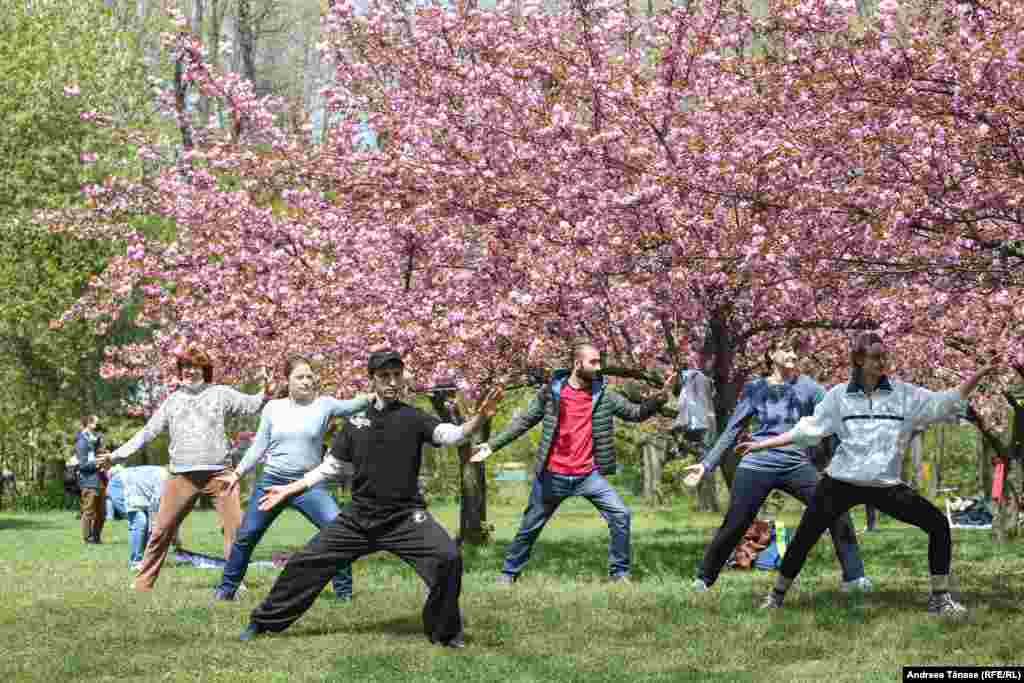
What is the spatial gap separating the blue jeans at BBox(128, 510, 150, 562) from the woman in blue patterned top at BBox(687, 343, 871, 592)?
6674 mm

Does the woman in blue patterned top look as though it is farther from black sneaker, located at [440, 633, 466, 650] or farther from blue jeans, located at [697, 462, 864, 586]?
black sneaker, located at [440, 633, 466, 650]

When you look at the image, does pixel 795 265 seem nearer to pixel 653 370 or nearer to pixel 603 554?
pixel 653 370

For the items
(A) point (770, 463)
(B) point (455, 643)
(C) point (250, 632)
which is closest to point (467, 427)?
(B) point (455, 643)

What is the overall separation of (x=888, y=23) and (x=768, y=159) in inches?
66.1

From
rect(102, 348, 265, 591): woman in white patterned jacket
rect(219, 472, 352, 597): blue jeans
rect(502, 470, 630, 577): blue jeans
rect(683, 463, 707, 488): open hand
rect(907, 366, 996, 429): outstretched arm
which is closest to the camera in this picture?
rect(907, 366, 996, 429): outstretched arm

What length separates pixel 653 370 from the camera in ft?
54.5

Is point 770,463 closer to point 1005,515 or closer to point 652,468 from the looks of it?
point 1005,515

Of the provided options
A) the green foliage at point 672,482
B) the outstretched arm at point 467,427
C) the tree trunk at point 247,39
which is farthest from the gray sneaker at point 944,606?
the tree trunk at point 247,39

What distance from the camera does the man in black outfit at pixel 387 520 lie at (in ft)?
28.9

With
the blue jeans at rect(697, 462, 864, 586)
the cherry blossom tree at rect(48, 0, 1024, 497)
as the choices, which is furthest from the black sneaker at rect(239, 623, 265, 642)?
the cherry blossom tree at rect(48, 0, 1024, 497)

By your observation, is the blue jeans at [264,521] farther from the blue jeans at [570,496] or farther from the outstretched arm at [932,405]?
the outstretched arm at [932,405]

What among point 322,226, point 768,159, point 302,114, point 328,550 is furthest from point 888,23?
point 302,114

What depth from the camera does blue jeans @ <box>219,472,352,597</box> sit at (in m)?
10.9

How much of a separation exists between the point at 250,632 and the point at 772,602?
351cm
